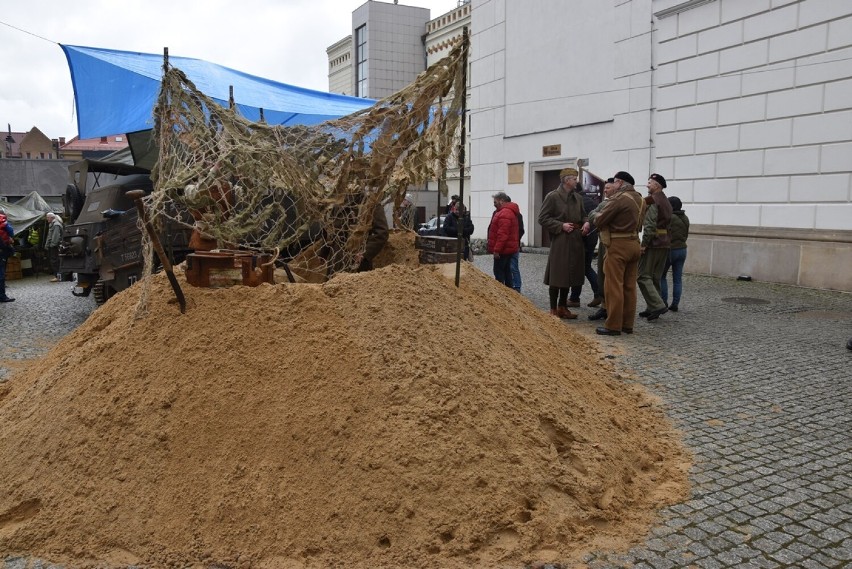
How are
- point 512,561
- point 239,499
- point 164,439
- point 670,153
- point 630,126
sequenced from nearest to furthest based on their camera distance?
point 512,561, point 239,499, point 164,439, point 670,153, point 630,126

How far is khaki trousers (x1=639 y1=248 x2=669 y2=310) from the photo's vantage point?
790 cm

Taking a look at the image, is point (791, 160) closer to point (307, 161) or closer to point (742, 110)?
point (742, 110)

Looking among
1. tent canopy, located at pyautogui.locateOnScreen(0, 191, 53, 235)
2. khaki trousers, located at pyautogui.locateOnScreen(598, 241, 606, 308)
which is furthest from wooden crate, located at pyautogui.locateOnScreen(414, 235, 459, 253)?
tent canopy, located at pyautogui.locateOnScreen(0, 191, 53, 235)

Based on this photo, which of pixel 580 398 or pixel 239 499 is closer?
pixel 239 499

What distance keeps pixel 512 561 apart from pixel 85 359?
2.61 metres

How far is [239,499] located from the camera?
114 inches

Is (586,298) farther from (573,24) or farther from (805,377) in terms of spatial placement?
(573,24)

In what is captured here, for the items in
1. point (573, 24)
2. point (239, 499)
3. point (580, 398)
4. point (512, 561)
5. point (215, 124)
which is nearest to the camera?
point (512, 561)

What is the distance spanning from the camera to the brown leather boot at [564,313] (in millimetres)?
8102

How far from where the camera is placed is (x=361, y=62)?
3369 centimetres

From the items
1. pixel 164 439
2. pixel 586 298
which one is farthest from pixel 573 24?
pixel 164 439

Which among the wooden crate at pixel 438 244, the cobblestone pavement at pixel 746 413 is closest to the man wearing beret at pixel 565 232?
the cobblestone pavement at pixel 746 413

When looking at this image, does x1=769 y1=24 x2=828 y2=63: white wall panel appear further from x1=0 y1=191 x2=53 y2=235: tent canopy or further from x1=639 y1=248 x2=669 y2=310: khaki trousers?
x1=0 y1=191 x2=53 y2=235: tent canopy

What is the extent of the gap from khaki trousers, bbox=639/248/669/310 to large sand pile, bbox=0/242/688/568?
4.26 m
